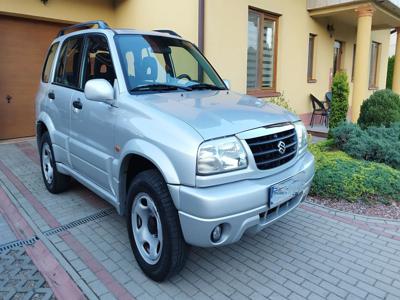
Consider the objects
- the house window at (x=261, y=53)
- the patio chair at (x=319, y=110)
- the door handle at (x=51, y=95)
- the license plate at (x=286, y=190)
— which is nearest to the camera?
the license plate at (x=286, y=190)

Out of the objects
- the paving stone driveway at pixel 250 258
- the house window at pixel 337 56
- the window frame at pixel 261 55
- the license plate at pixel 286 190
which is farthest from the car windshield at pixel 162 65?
the house window at pixel 337 56

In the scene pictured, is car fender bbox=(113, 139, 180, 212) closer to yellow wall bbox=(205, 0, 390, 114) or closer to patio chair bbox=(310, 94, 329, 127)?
yellow wall bbox=(205, 0, 390, 114)

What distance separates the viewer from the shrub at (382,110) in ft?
20.9

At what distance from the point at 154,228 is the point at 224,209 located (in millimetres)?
766

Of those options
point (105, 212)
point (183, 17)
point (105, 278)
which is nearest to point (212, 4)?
point (183, 17)

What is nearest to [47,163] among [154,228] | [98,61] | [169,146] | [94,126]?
[94,126]

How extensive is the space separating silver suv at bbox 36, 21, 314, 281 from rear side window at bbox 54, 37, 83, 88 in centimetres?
3

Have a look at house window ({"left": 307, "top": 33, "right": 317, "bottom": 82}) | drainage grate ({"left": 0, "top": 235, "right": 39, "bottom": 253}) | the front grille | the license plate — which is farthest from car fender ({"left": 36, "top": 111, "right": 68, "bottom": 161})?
house window ({"left": 307, "top": 33, "right": 317, "bottom": 82})

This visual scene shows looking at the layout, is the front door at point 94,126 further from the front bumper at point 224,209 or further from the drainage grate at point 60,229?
the front bumper at point 224,209

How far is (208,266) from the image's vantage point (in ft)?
10.0

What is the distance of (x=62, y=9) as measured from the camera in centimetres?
766

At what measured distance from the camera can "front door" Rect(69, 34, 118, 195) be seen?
3141 millimetres

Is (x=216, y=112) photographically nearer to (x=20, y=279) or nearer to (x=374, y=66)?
(x=20, y=279)

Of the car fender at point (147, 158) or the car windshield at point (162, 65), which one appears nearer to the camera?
the car fender at point (147, 158)
